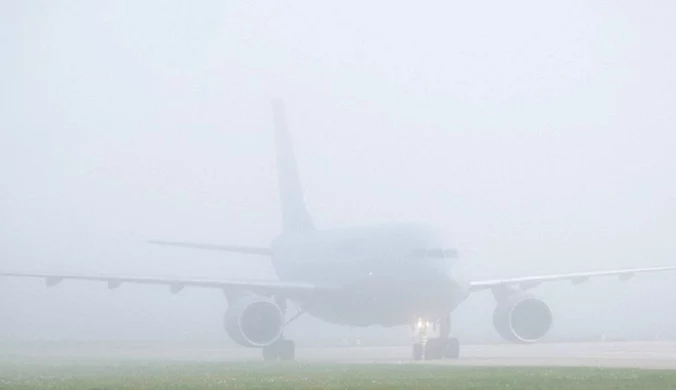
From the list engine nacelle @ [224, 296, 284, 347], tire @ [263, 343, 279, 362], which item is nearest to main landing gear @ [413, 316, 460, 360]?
engine nacelle @ [224, 296, 284, 347]

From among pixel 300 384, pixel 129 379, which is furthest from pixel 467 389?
pixel 129 379

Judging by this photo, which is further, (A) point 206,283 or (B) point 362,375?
(A) point 206,283

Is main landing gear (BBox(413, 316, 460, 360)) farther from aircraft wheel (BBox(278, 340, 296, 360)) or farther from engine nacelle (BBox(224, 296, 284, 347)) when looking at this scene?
engine nacelle (BBox(224, 296, 284, 347))

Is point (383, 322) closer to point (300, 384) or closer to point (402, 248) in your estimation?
point (402, 248)

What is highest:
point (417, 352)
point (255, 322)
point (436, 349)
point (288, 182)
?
point (288, 182)

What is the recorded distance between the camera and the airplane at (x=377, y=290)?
38.8 metres

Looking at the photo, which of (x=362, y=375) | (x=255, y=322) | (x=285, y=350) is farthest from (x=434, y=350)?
(x=362, y=375)

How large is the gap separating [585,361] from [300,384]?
13.0 meters

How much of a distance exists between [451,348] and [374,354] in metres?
4.77

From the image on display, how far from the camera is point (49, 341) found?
5319cm

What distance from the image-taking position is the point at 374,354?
143 feet

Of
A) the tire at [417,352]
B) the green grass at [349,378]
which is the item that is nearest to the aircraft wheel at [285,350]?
the tire at [417,352]

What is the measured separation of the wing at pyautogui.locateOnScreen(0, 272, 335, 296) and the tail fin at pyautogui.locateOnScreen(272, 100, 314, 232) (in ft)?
29.3

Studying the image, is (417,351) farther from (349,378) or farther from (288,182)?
(288,182)
